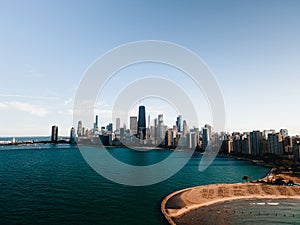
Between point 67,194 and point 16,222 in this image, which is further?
point 67,194

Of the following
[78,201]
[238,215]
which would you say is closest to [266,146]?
[238,215]

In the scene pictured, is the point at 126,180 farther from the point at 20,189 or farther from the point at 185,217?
the point at 185,217

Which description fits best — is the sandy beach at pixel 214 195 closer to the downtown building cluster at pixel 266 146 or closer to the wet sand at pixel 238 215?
the wet sand at pixel 238 215

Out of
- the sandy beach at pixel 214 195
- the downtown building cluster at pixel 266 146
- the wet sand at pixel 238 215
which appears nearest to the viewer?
the wet sand at pixel 238 215

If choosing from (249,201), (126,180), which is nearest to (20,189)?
(126,180)

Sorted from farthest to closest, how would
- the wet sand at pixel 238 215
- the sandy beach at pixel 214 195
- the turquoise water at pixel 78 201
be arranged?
the sandy beach at pixel 214 195 → the wet sand at pixel 238 215 → the turquoise water at pixel 78 201

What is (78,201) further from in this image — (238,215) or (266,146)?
(266,146)

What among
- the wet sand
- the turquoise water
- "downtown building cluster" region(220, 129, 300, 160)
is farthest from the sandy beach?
"downtown building cluster" region(220, 129, 300, 160)

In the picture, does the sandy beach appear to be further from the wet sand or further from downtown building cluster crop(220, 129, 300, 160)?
downtown building cluster crop(220, 129, 300, 160)

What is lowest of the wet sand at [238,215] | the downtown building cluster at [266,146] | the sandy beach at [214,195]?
the wet sand at [238,215]

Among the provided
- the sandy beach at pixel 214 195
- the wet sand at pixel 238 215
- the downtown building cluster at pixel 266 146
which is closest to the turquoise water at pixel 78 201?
the sandy beach at pixel 214 195
